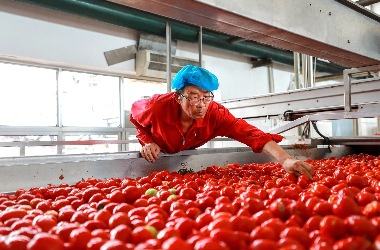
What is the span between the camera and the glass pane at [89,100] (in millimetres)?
5762

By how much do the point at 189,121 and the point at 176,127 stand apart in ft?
A: 0.40

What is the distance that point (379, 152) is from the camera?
11.8 feet

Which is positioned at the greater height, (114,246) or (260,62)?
(260,62)

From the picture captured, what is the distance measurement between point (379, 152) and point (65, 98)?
505cm

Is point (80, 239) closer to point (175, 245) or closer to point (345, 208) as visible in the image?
point (175, 245)

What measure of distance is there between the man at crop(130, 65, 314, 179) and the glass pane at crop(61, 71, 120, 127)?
11.9 feet

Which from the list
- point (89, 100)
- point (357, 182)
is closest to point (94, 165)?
point (357, 182)

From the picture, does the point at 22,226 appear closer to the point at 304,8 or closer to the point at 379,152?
the point at 304,8

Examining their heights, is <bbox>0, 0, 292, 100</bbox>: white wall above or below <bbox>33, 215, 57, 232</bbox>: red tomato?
above

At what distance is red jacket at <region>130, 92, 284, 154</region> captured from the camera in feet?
7.75

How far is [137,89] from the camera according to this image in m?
6.70

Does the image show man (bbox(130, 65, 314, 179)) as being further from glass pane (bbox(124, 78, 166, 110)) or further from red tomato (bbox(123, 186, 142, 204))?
glass pane (bbox(124, 78, 166, 110))

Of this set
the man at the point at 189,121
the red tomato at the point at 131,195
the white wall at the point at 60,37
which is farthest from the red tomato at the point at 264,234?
the white wall at the point at 60,37

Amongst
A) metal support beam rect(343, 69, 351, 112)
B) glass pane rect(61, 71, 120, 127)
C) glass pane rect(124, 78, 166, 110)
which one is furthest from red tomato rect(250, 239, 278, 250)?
glass pane rect(124, 78, 166, 110)
